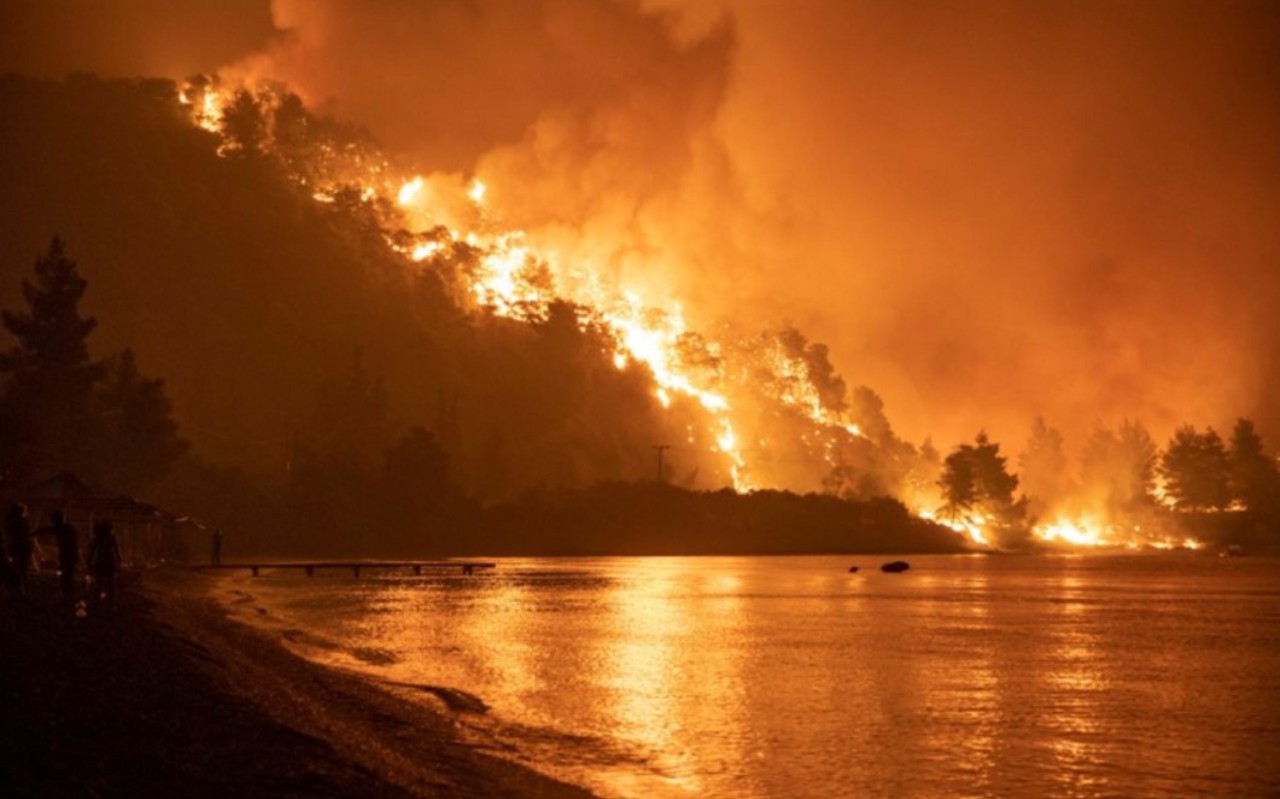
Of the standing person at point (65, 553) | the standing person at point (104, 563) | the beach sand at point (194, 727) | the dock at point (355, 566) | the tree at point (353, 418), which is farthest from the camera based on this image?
the tree at point (353, 418)

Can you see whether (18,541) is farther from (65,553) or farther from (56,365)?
(56,365)

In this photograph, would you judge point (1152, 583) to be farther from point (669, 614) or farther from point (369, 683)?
point (369, 683)

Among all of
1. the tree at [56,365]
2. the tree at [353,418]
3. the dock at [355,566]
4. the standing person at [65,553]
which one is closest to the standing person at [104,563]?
the standing person at [65,553]

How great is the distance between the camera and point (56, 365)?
103438 mm

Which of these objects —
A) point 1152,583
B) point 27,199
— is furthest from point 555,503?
point 27,199

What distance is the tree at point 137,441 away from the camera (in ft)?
349

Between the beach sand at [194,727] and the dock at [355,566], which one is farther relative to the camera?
the dock at [355,566]

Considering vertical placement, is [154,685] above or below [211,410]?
below

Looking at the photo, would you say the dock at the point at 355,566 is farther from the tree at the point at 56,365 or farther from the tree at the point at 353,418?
the tree at the point at 353,418

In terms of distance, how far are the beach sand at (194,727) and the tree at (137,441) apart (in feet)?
240

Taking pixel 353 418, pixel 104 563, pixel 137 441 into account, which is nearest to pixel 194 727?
pixel 104 563

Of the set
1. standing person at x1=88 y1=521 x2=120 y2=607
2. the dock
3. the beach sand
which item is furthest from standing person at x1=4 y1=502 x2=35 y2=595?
the dock

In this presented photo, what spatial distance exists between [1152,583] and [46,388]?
109478mm

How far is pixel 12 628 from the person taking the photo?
2703 cm
